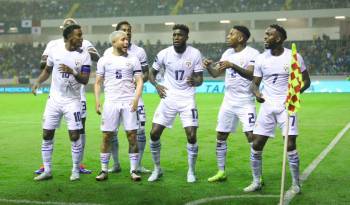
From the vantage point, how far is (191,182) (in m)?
8.03

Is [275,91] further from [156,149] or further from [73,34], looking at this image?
[73,34]

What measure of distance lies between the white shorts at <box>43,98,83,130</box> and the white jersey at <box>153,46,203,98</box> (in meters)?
1.43

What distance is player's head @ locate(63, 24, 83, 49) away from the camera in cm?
797

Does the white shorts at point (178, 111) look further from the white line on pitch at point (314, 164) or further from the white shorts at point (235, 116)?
the white line on pitch at point (314, 164)

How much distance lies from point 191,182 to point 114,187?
1164 mm

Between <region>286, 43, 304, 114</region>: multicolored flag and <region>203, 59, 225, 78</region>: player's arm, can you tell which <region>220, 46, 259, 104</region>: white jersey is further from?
<region>286, 43, 304, 114</region>: multicolored flag

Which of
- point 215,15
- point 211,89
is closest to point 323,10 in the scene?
point 215,15

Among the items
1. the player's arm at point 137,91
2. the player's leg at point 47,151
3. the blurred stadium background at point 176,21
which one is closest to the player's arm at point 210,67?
the player's arm at point 137,91

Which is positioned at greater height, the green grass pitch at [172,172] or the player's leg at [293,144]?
the player's leg at [293,144]

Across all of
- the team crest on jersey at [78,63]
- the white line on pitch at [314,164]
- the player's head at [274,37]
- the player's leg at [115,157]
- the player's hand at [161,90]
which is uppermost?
the player's head at [274,37]

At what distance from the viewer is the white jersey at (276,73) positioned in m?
7.23

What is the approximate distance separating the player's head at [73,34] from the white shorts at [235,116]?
8.00 feet

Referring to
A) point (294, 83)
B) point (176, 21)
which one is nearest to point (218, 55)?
point (176, 21)

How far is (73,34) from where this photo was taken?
8.00 metres
